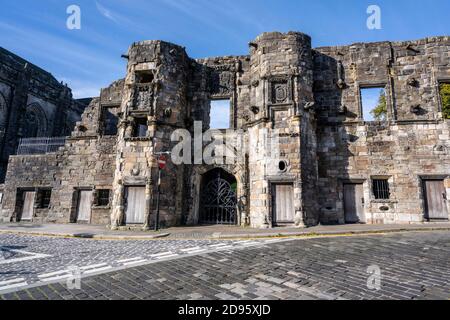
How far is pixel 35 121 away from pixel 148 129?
17.3 meters

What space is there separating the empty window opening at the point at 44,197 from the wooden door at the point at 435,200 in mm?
19458

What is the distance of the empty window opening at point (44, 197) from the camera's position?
604 inches

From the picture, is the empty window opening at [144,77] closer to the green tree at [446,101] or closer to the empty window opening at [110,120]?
the empty window opening at [110,120]

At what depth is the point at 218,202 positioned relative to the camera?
44.6 feet

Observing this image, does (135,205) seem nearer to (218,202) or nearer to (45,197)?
(218,202)

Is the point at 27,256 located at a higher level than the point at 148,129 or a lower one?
lower

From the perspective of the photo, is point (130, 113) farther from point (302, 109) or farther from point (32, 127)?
point (32, 127)

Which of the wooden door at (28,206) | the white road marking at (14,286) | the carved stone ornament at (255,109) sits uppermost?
Answer: the carved stone ornament at (255,109)

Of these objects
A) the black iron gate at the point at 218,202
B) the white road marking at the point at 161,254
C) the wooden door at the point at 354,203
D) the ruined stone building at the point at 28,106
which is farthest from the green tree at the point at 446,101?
the ruined stone building at the point at 28,106

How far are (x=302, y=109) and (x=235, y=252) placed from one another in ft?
26.6

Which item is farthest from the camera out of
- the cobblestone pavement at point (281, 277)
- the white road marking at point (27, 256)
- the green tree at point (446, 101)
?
the green tree at point (446, 101)

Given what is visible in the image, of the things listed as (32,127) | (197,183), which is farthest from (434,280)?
(32,127)

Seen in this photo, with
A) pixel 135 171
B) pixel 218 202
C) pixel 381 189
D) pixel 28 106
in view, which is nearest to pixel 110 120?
pixel 135 171

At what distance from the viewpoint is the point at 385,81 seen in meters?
13.2
